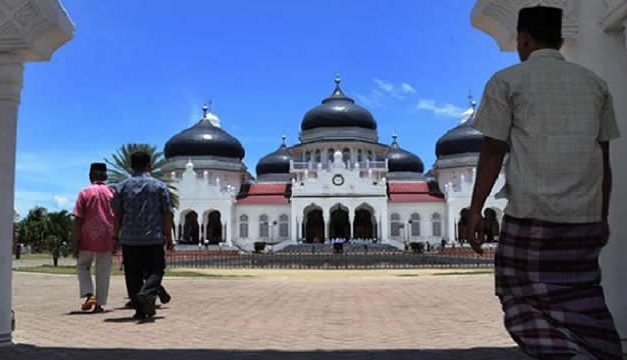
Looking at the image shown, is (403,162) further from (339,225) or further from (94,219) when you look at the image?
(94,219)

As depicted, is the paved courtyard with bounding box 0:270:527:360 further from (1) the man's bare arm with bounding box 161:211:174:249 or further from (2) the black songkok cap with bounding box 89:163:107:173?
(2) the black songkok cap with bounding box 89:163:107:173

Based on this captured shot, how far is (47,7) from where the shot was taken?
226 inches

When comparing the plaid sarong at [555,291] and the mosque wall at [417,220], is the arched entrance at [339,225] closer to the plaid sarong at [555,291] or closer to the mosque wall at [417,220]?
the mosque wall at [417,220]

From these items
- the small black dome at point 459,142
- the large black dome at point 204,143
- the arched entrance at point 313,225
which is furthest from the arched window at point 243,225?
the small black dome at point 459,142

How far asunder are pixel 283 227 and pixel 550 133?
2545 inches

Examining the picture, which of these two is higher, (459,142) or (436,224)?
(459,142)

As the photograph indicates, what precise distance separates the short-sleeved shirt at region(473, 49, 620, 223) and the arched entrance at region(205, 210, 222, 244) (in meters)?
68.5

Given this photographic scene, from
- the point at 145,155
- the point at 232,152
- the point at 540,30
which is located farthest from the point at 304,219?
the point at 540,30

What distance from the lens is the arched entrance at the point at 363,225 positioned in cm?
7088

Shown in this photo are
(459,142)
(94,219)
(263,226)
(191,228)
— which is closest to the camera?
(94,219)

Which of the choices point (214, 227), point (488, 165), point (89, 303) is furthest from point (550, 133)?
point (214, 227)

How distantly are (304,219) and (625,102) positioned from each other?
63.6m

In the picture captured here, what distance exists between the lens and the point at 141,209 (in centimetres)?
755

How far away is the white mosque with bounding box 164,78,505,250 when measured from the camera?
66062 mm
